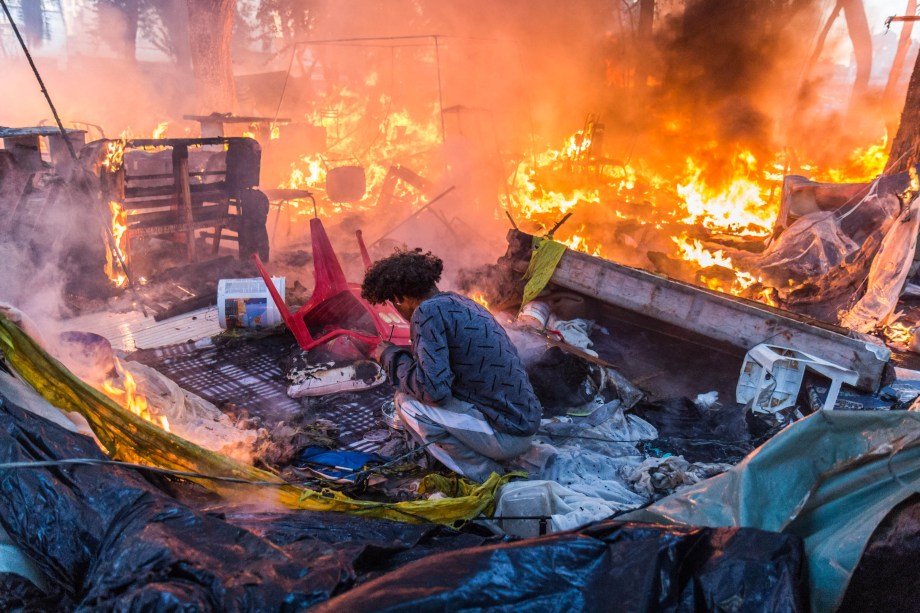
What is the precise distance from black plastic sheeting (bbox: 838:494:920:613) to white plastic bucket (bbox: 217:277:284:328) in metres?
5.70

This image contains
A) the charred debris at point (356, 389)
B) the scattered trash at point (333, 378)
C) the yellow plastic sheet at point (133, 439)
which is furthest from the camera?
the scattered trash at point (333, 378)

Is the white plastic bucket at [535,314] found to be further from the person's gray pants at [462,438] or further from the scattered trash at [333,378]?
the person's gray pants at [462,438]

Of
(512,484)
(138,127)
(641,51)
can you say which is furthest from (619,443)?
(138,127)

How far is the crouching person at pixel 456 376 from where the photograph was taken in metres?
3.68

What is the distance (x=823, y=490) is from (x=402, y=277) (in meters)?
2.43

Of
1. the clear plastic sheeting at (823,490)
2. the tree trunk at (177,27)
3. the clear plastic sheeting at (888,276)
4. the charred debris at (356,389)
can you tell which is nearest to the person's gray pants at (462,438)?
the charred debris at (356,389)

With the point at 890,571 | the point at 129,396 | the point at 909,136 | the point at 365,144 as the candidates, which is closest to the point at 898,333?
the point at 909,136

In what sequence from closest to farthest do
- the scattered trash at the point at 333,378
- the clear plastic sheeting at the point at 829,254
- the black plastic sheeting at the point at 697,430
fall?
the black plastic sheeting at the point at 697,430, the scattered trash at the point at 333,378, the clear plastic sheeting at the point at 829,254

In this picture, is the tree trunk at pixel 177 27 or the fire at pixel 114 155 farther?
the tree trunk at pixel 177 27

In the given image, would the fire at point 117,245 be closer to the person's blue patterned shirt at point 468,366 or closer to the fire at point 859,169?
the person's blue patterned shirt at point 468,366

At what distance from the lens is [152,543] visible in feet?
7.14

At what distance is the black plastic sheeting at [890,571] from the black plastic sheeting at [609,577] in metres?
0.15

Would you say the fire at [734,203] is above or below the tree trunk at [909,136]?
below

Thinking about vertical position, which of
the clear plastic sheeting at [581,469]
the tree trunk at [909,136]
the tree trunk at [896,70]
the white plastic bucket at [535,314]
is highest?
the tree trunk at [896,70]
